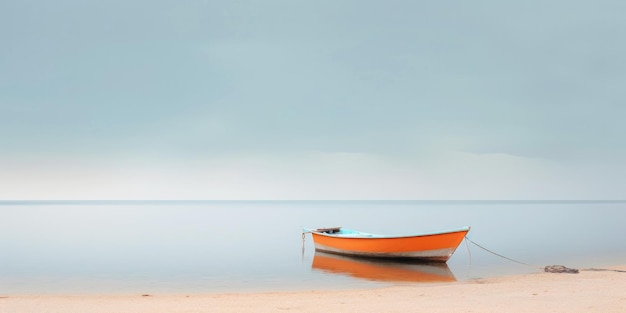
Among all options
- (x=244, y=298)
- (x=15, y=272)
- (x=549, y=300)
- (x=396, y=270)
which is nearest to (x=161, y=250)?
(x=15, y=272)

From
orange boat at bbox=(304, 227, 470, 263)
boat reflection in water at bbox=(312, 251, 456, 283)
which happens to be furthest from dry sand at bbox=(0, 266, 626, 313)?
orange boat at bbox=(304, 227, 470, 263)

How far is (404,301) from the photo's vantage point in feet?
42.9

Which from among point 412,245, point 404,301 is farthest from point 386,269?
point 404,301

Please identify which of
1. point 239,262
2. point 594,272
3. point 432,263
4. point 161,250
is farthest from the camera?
point 161,250

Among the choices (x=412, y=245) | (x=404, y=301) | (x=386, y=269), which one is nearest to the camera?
(x=404, y=301)

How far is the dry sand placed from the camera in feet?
38.4

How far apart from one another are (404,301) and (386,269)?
34.0ft

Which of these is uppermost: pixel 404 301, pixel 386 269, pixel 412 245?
pixel 412 245

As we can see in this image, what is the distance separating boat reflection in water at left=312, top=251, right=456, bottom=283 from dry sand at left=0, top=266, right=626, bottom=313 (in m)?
4.69

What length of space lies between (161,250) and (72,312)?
2480cm

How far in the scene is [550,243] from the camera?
40188mm

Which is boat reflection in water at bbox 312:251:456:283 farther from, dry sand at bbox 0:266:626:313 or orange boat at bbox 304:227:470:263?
dry sand at bbox 0:266:626:313

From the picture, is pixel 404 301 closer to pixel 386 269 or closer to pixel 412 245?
pixel 386 269

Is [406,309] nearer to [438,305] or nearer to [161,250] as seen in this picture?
[438,305]
